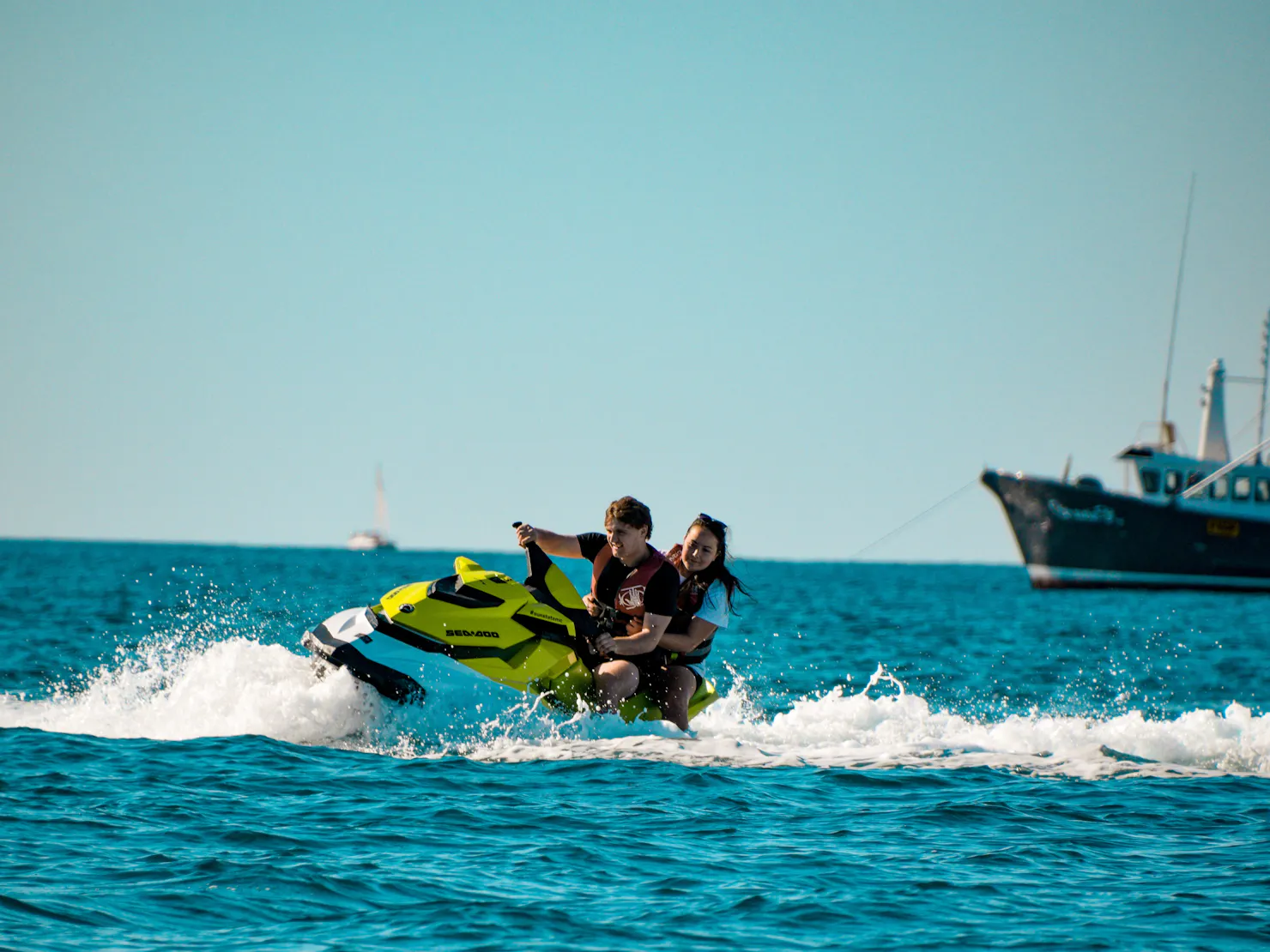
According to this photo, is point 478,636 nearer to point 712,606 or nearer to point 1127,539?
point 712,606

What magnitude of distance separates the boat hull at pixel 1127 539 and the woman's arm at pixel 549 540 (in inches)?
1548

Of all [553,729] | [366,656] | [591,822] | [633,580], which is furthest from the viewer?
[553,729]

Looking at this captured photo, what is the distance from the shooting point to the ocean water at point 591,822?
203 inches

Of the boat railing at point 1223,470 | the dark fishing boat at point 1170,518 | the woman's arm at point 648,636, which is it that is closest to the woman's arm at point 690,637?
the woman's arm at point 648,636

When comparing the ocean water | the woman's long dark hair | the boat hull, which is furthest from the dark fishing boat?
the woman's long dark hair

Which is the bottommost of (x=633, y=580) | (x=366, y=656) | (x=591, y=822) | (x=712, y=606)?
(x=591, y=822)

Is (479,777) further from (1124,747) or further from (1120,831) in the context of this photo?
(1124,747)

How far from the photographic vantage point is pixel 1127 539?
44.7 metres

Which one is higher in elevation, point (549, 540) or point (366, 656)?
point (549, 540)

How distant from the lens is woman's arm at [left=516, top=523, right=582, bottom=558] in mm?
8297

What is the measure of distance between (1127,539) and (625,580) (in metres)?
39.7

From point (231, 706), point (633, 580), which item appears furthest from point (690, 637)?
point (231, 706)

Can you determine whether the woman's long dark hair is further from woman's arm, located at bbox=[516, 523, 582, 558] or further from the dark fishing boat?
the dark fishing boat

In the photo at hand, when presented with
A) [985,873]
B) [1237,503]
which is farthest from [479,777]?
[1237,503]
